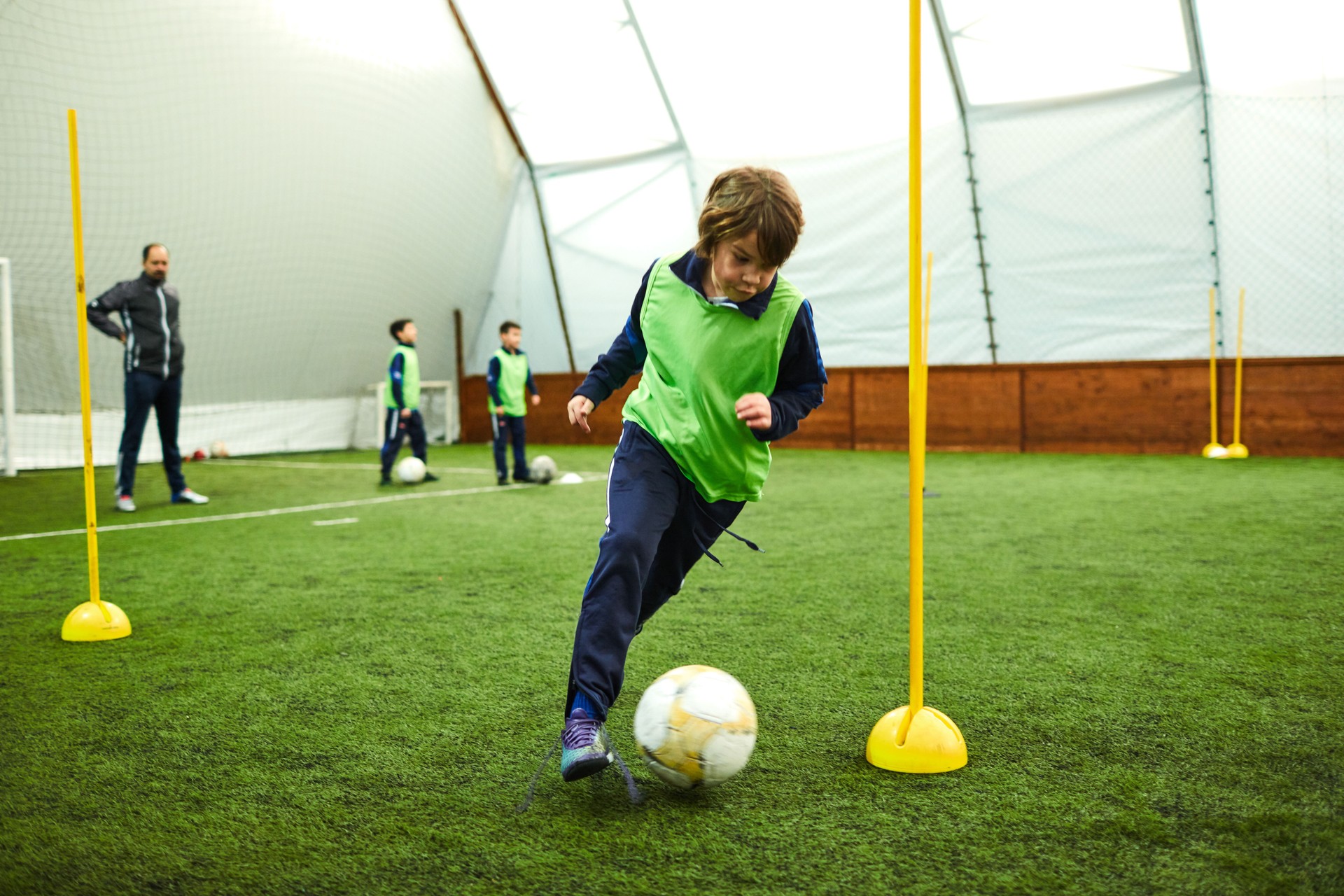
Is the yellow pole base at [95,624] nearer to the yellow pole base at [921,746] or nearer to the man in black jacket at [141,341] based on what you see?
the yellow pole base at [921,746]

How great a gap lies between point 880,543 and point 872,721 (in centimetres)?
292

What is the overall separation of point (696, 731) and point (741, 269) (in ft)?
3.18

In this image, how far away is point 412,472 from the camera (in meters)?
9.67

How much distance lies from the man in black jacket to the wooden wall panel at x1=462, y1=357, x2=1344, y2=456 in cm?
873

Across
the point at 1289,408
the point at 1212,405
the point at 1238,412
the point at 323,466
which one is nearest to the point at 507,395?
the point at 323,466

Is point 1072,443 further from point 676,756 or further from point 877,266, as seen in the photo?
point 676,756

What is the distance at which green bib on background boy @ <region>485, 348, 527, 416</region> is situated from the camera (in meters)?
9.29

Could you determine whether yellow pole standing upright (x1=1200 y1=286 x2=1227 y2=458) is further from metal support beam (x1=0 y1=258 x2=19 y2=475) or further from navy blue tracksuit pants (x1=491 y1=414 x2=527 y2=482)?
metal support beam (x1=0 y1=258 x2=19 y2=475)

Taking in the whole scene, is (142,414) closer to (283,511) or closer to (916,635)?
(283,511)

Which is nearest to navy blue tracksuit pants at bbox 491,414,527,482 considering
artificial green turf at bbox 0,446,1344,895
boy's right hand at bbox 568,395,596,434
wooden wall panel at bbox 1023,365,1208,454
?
artificial green turf at bbox 0,446,1344,895

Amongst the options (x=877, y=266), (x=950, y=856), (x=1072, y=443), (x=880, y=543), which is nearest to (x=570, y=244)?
(x=877, y=266)

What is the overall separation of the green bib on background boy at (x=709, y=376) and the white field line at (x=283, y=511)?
5.25m

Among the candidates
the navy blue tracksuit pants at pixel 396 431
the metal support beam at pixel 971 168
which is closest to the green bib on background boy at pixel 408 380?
the navy blue tracksuit pants at pixel 396 431

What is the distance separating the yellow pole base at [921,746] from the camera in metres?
2.25
